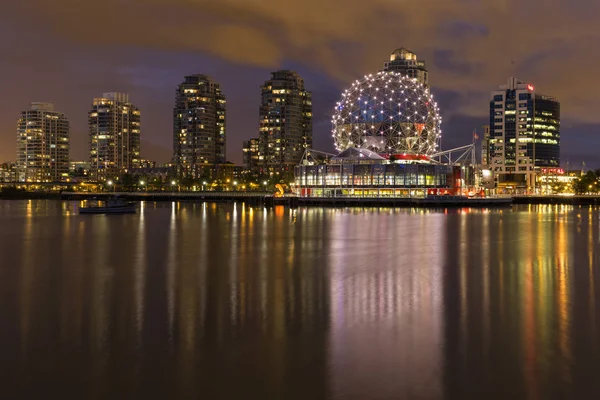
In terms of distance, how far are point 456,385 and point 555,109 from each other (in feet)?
609

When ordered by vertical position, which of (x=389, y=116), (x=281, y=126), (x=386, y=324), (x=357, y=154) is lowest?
(x=386, y=324)

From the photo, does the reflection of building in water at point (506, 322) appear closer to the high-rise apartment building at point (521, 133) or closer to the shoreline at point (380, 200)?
the shoreline at point (380, 200)

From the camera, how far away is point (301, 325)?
47.2 ft

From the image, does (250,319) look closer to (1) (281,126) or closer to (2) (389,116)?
(2) (389,116)

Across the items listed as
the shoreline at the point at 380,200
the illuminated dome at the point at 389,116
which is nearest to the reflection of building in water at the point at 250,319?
the shoreline at the point at 380,200

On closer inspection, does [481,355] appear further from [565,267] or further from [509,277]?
[565,267]

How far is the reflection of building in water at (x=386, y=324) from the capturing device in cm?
1068

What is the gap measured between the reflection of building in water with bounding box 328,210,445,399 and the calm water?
0.05 metres

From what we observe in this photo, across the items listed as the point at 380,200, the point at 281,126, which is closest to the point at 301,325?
the point at 380,200

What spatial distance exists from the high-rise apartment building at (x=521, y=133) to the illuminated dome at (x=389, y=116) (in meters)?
73.1

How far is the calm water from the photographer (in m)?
10.6

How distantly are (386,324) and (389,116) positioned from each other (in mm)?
88561

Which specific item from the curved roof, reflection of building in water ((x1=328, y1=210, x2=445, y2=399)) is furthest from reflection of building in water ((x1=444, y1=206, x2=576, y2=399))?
the curved roof

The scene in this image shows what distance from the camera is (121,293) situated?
18.6 m
